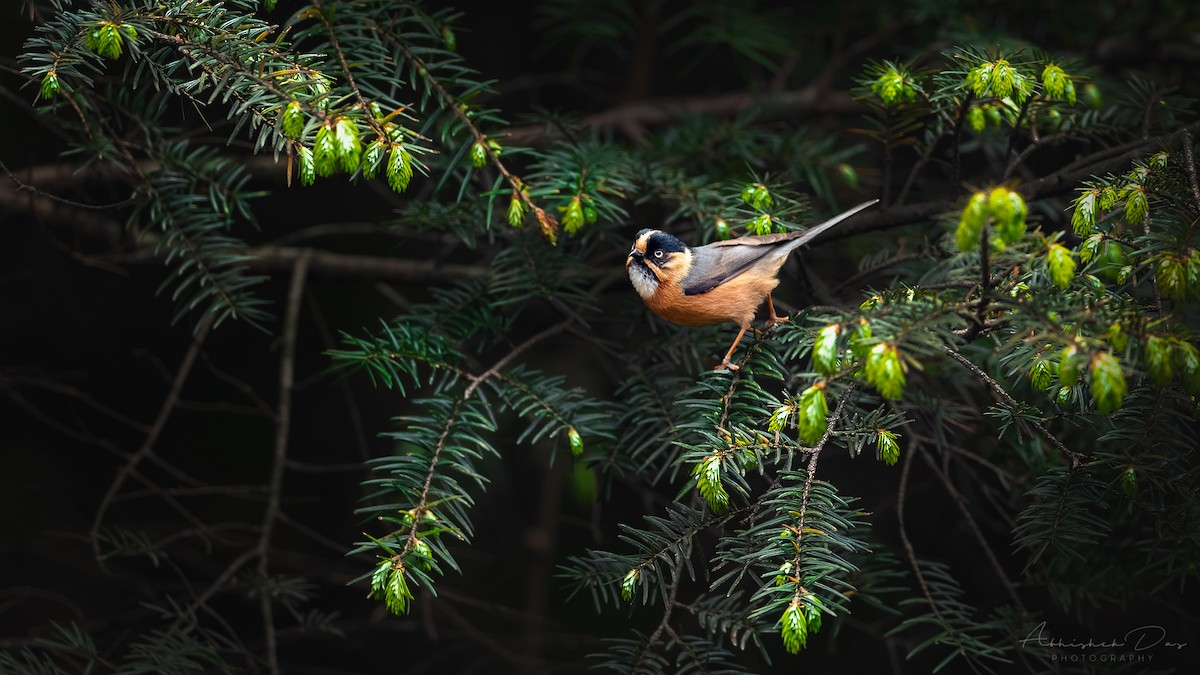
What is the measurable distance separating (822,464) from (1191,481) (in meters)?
1.55

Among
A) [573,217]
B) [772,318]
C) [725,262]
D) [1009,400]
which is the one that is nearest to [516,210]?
Answer: [573,217]

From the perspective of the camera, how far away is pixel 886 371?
1.03m

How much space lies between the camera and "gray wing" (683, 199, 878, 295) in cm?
159

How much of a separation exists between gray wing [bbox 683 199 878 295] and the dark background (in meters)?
0.35

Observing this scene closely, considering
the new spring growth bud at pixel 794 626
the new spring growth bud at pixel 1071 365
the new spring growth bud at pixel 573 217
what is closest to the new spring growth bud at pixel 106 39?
the new spring growth bud at pixel 573 217

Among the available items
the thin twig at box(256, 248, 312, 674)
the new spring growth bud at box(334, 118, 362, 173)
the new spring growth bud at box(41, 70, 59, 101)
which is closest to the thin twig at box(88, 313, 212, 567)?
the thin twig at box(256, 248, 312, 674)

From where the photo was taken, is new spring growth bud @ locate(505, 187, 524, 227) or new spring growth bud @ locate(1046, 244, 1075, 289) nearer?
new spring growth bud @ locate(1046, 244, 1075, 289)

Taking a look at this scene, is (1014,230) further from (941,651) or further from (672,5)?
(672,5)

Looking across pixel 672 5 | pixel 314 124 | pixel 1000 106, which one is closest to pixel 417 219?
pixel 314 124

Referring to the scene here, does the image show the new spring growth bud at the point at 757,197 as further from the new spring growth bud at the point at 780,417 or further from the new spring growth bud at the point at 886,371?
the new spring growth bud at the point at 886,371

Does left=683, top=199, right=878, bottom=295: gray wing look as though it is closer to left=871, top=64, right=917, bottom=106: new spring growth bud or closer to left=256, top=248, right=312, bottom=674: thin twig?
left=871, top=64, right=917, bottom=106: new spring growth bud

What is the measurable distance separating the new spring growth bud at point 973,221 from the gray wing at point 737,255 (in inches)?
22.9

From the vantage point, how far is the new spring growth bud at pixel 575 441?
4.90 ft

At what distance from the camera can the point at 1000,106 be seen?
165 centimetres
